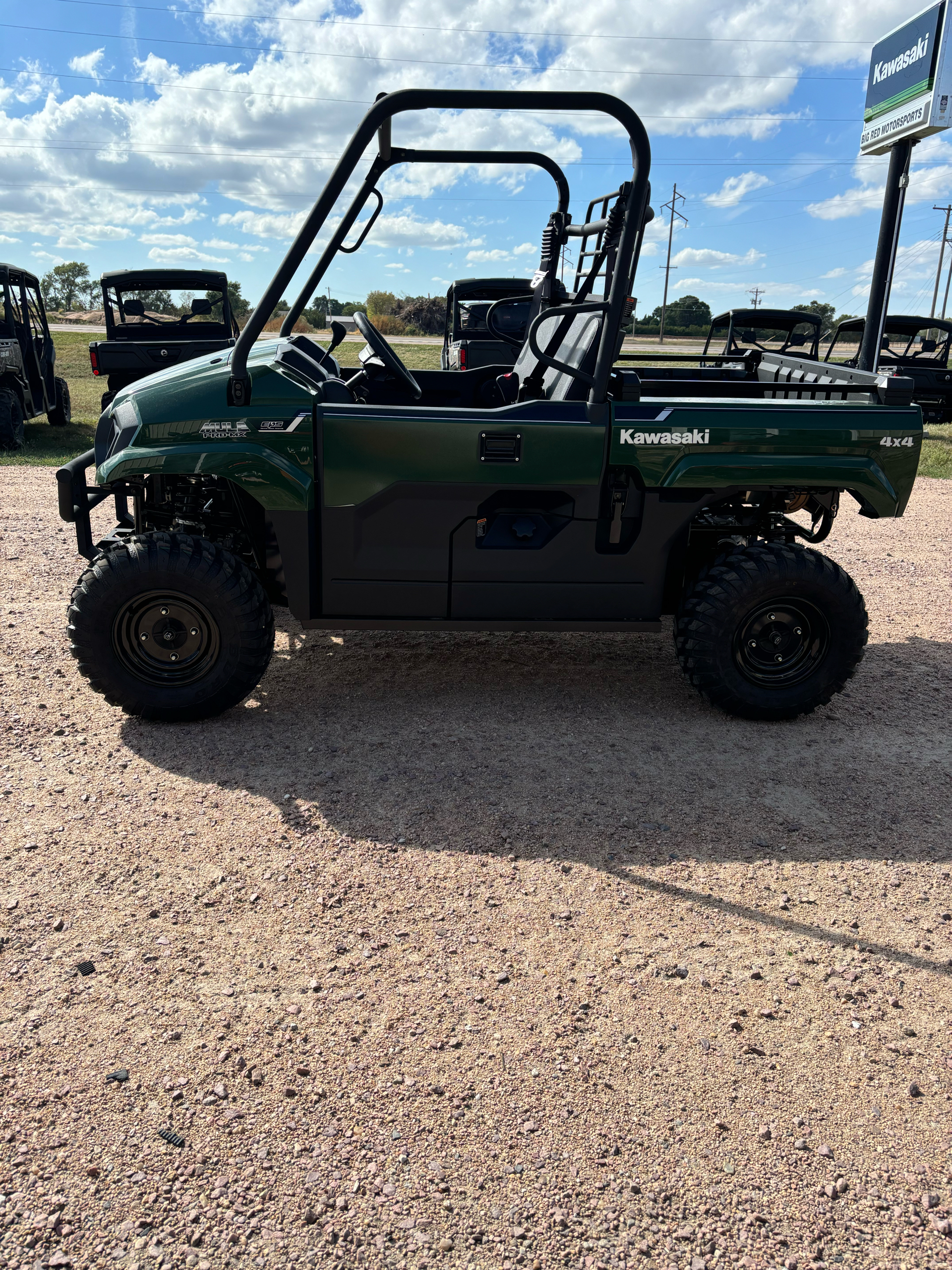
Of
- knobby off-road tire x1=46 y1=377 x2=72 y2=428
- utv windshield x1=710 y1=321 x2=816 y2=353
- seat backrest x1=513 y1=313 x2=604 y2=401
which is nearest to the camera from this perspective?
seat backrest x1=513 y1=313 x2=604 y2=401

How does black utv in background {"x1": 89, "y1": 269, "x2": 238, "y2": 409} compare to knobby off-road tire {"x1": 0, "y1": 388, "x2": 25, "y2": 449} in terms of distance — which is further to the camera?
black utv in background {"x1": 89, "y1": 269, "x2": 238, "y2": 409}

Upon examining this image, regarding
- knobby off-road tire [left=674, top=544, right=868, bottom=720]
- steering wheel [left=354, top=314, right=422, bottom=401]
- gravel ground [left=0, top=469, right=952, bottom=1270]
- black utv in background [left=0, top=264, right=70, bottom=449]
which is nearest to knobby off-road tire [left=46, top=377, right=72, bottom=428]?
black utv in background [left=0, top=264, right=70, bottom=449]

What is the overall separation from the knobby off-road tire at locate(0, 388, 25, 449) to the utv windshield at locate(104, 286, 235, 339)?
1.90 m

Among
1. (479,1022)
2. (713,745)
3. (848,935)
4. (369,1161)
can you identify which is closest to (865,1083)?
(848,935)

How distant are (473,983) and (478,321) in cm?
1048

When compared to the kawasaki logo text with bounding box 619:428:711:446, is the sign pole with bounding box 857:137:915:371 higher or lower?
higher

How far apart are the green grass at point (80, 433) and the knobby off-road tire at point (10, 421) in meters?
0.13

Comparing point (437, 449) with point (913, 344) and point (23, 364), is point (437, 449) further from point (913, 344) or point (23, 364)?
point (913, 344)

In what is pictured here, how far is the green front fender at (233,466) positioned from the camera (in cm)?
365

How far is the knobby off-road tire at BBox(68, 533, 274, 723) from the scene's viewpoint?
12.2 ft

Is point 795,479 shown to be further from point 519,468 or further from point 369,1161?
point 369,1161

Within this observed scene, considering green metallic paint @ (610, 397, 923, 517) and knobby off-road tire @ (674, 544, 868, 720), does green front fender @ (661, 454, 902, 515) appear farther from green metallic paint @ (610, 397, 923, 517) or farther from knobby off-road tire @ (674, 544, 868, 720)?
knobby off-road tire @ (674, 544, 868, 720)

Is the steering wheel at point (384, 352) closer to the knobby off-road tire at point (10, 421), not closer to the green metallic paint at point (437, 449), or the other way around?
the green metallic paint at point (437, 449)

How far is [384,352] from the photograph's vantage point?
13.3ft
